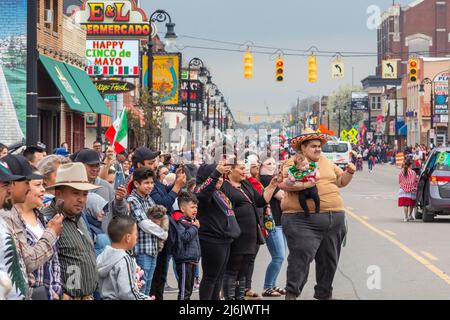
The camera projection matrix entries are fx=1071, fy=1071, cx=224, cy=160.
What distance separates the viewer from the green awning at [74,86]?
1246 inches

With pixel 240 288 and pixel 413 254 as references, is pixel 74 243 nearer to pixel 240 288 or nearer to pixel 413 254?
pixel 240 288

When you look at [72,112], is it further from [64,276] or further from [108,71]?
[64,276]

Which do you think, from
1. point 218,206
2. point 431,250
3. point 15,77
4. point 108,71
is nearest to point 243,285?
point 218,206

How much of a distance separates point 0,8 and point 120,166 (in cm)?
963

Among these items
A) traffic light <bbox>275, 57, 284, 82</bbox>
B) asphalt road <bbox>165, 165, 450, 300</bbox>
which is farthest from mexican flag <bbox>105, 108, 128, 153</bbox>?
traffic light <bbox>275, 57, 284, 82</bbox>

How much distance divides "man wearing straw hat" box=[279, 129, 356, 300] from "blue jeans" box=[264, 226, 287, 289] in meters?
2.06

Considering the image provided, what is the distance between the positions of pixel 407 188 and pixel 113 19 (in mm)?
18390

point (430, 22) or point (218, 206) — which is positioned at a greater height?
point (430, 22)

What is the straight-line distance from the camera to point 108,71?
41750 mm

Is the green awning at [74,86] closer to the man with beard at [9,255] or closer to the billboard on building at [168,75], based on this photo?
the billboard on building at [168,75]

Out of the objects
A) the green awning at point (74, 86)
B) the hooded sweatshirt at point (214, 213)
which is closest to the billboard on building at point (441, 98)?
the green awning at point (74, 86)

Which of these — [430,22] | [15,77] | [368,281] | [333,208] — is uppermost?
[430,22]

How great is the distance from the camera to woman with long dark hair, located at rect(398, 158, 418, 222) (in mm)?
26344

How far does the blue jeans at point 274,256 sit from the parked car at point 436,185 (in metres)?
11.7
